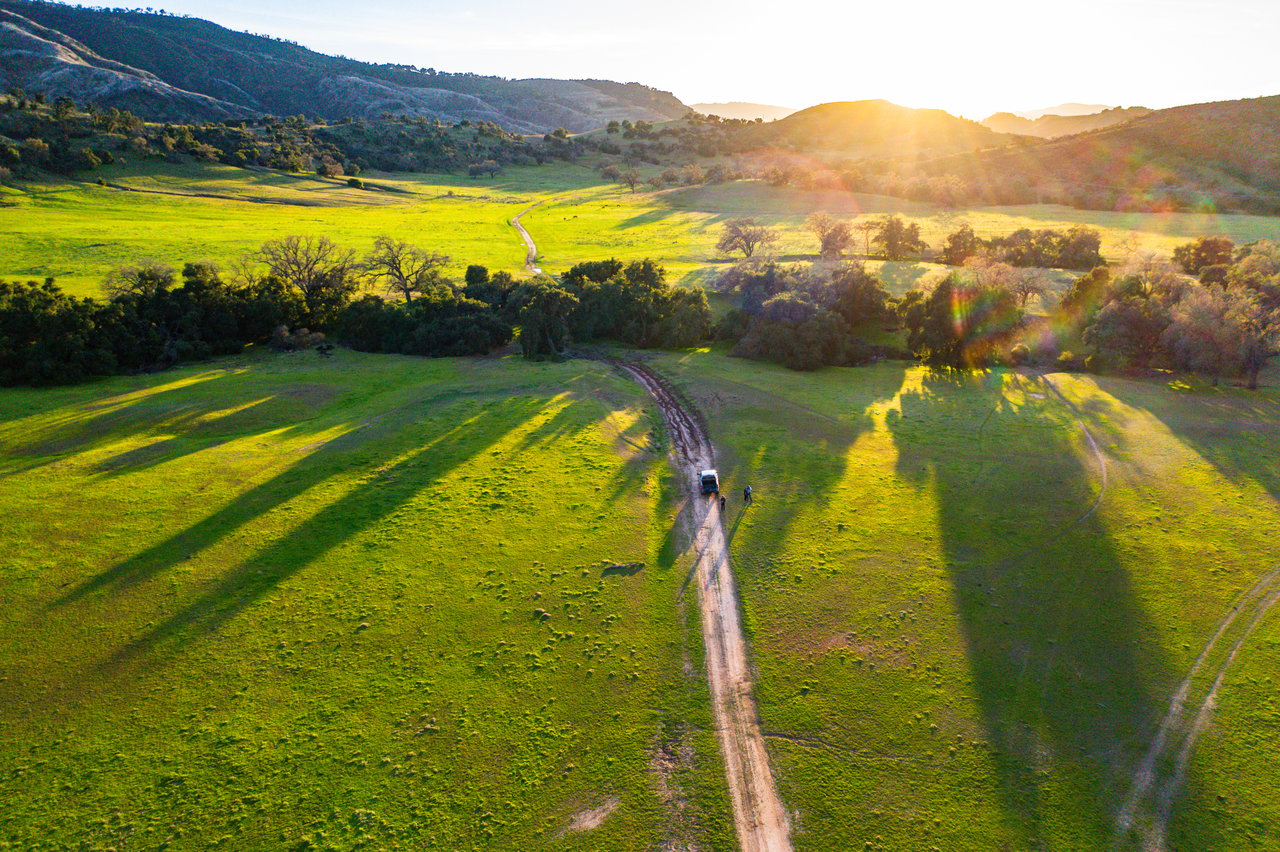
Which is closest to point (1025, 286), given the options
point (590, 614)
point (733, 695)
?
point (733, 695)

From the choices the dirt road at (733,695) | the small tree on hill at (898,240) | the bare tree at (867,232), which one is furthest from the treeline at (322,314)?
the bare tree at (867,232)

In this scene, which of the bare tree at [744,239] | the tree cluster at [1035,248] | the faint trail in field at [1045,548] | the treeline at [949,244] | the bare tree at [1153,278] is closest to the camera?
the faint trail in field at [1045,548]

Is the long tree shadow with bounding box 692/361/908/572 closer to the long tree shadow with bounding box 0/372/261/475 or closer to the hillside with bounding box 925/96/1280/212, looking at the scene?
the long tree shadow with bounding box 0/372/261/475

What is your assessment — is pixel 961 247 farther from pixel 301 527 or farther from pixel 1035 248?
pixel 301 527

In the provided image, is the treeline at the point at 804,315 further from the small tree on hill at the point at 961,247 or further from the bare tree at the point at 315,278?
the bare tree at the point at 315,278

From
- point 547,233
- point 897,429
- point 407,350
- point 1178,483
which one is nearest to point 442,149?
point 547,233
